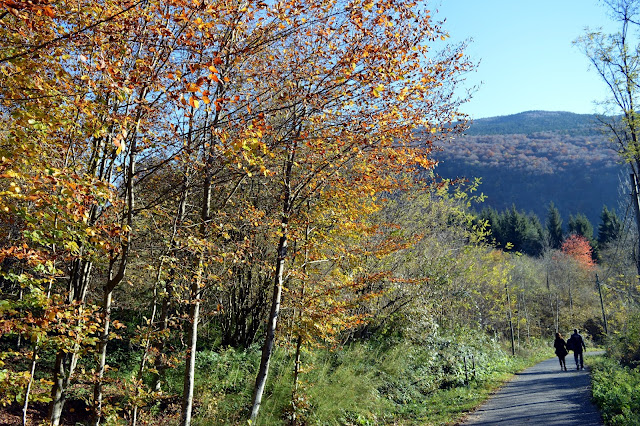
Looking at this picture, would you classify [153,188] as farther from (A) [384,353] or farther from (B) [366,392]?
(A) [384,353]

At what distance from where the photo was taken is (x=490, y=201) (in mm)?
105750

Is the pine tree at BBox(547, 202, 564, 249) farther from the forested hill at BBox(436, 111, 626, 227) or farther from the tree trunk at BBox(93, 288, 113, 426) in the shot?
the tree trunk at BBox(93, 288, 113, 426)

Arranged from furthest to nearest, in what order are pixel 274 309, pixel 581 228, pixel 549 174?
pixel 549 174 → pixel 581 228 → pixel 274 309

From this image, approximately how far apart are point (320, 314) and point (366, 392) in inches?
133

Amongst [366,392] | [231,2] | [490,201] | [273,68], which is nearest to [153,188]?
[273,68]

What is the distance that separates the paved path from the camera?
27.8 feet

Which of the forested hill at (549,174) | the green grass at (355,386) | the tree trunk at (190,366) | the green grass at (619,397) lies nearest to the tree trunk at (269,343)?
the tree trunk at (190,366)

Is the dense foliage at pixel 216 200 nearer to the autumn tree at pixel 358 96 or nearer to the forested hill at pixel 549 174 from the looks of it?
the autumn tree at pixel 358 96

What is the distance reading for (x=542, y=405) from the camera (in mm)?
9828

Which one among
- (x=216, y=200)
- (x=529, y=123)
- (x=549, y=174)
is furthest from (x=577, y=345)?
(x=529, y=123)

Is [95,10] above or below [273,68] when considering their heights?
below

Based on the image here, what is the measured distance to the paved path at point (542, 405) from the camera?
8.47 meters

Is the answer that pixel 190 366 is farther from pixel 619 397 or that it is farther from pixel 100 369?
pixel 619 397

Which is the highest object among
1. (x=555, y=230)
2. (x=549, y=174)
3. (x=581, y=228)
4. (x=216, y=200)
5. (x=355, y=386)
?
(x=549, y=174)
